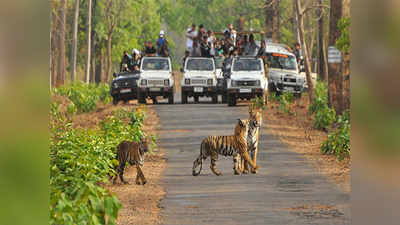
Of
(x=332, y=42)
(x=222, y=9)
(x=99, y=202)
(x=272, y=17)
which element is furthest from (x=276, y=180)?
(x=222, y=9)

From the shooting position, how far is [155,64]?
102ft

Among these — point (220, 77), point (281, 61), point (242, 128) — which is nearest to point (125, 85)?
point (220, 77)

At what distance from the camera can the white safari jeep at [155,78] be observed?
30516 mm

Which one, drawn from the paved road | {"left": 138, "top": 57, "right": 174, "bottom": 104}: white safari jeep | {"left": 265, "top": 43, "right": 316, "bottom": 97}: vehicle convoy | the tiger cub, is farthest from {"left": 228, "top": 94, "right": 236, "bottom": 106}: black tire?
the tiger cub

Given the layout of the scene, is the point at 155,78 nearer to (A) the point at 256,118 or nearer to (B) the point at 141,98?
(B) the point at 141,98

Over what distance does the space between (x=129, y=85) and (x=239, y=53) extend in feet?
16.1

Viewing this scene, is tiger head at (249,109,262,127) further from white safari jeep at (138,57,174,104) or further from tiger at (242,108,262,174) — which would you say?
white safari jeep at (138,57,174,104)

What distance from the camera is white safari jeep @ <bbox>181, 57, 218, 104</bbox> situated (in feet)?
103

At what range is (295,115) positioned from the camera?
93.7 feet

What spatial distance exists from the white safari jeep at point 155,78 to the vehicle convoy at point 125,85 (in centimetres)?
27

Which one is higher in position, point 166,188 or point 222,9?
point 222,9

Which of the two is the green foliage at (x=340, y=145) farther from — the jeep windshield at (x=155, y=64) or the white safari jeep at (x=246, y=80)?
the jeep windshield at (x=155, y=64)

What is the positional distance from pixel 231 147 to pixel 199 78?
17201 mm
